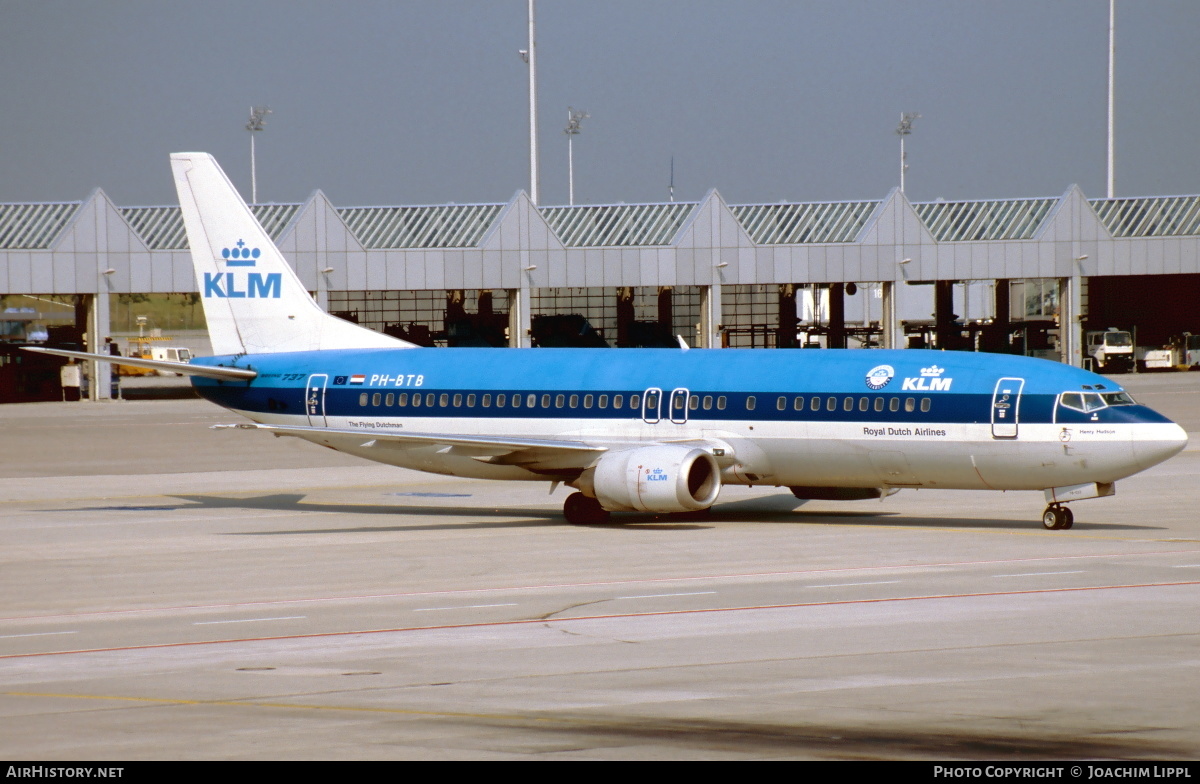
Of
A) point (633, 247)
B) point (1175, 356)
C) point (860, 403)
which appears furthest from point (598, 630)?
point (1175, 356)

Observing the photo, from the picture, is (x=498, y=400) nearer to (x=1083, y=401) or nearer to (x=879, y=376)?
(x=879, y=376)

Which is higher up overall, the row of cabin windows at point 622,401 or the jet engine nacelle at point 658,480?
the row of cabin windows at point 622,401

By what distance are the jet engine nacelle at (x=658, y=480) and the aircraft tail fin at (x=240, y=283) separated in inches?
403

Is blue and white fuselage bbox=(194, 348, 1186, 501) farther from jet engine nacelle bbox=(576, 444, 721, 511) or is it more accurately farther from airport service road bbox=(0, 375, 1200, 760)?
airport service road bbox=(0, 375, 1200, 760)

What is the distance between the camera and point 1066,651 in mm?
20641

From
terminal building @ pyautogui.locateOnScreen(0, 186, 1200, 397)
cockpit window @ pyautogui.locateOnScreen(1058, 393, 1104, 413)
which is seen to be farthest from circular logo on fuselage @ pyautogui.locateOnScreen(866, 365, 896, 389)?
terminal building @ pyautogui.locateOnScreen(0, 186, 1200, 397)

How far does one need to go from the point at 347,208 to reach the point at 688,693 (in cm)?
8229

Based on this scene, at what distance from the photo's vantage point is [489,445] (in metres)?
38.8

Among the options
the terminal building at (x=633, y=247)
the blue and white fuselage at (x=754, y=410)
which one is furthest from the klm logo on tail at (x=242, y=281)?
the terminal building at (x=633, y=247)

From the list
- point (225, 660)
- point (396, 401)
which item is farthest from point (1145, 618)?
point (396, 401)

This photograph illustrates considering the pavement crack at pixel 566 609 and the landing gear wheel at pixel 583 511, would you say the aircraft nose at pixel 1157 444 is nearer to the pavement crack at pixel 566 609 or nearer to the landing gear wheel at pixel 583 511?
the landing gear wheel at pixel 583 511

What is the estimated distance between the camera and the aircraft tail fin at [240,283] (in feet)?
147

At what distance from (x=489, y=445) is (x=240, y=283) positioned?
36.1 ft

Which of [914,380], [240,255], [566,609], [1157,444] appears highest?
[240,255]
